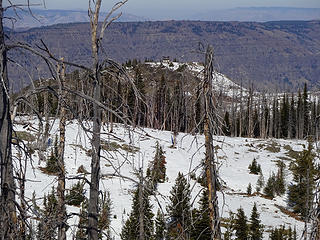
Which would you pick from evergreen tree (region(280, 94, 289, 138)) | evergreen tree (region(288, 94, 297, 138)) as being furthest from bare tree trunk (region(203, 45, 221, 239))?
evergreen tree (region(280, 94, 289, 138))

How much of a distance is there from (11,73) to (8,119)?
1.63 feet

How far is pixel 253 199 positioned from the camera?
29422 millimetres

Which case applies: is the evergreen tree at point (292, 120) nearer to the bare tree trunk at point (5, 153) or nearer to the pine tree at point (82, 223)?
the pine tree at point (82, 223)

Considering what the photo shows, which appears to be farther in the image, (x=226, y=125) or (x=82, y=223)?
(x=82, y=223)

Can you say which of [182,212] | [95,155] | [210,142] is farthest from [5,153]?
[182,212]

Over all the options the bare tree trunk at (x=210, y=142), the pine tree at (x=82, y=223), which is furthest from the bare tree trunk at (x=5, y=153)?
the bare tree trunk at (x=210, y=142)

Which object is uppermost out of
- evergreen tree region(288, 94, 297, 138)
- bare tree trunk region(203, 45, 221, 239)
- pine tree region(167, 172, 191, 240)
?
bare tree trunk region(203, 45, 221, 239)

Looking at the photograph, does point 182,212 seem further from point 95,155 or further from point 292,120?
point 292,120

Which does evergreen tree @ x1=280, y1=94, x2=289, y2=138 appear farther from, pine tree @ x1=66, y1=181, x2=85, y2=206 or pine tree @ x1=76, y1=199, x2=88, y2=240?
pine tree @ x1=76, y1=199, x2=88, y2=240

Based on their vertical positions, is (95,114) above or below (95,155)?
above

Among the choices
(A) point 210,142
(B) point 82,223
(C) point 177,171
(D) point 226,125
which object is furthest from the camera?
(C) point 177,171

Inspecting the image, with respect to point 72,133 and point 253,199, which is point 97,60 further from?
point 72,133

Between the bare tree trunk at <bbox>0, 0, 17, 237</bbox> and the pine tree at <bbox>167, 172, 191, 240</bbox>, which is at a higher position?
the bare tree trunk at <bbox>0, 0, 17, 237</bbox>

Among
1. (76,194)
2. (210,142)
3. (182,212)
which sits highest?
(210,142)
